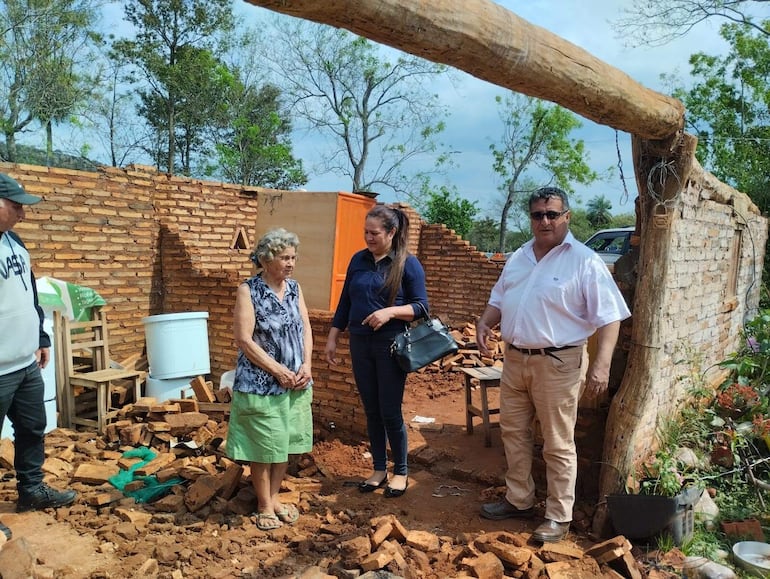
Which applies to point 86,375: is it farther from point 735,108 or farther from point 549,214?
point 735,108

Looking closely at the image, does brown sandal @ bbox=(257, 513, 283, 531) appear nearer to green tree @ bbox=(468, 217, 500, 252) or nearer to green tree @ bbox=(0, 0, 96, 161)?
green tree @ bbox=(0, 0, 96, 161)

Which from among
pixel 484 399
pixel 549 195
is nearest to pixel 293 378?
pixel 549 195

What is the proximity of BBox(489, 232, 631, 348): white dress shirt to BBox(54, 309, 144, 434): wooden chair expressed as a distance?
420 centimetres

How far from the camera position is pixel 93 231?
6.70 m

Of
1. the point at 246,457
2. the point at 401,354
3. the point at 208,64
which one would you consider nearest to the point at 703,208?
the point at 401,354

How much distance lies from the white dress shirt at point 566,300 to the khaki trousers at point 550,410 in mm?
118

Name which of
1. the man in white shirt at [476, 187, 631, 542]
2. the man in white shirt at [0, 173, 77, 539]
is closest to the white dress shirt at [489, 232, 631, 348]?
the man in white shirt at [476, 187, 631, 542]

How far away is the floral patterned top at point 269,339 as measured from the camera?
10.8 feet

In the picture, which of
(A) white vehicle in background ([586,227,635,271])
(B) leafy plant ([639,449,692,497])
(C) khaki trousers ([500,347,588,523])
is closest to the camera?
(C) khaki trousers ([500,347,588,523])

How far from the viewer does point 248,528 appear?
3357 mm

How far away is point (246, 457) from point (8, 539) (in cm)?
135

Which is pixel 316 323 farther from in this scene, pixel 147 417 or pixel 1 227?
pixel 1 227

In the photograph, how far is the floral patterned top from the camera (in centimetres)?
329

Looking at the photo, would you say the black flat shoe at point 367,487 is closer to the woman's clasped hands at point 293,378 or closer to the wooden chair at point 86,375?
the woman's clasped hands at point 293,378
